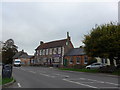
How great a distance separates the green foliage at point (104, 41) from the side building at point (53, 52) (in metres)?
29.7

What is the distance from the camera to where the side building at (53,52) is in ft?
217

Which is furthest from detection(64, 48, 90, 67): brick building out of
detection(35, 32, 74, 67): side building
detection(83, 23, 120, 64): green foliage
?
detection(83, 23, 120, 64): green foliage

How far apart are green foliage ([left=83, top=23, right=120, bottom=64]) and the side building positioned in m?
29.7

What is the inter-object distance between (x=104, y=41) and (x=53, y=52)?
130 ft

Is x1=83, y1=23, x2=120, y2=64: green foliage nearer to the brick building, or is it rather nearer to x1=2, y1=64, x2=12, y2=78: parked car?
x1=2, y1=64, x2=12, y2=78: parked car

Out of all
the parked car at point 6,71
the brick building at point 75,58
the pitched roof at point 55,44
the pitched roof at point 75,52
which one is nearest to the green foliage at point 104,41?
the parked car at point 6,71

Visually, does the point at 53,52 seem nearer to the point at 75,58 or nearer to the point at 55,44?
the point at 55,44

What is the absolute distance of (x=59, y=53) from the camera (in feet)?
221

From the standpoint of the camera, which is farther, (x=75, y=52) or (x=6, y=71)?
(x=75, y=52)

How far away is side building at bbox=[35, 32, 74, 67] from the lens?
217ft

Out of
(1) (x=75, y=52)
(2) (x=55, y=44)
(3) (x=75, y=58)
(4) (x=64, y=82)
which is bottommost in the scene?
(4) (x=64, y=82)

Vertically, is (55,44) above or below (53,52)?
above

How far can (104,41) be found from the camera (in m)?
31.7

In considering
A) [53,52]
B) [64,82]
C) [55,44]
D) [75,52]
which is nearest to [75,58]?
Result: [75,52]
